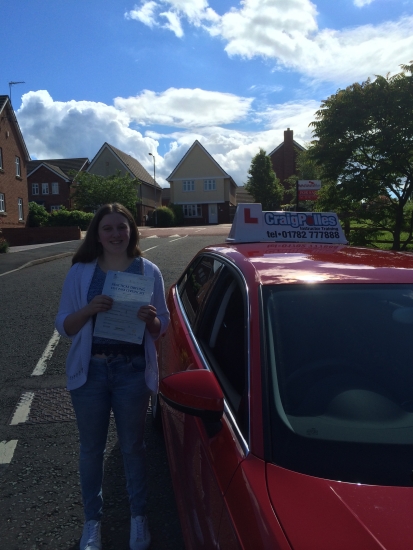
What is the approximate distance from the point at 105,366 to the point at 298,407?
40.6 inches

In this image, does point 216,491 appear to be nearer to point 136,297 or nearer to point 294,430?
point 294,430

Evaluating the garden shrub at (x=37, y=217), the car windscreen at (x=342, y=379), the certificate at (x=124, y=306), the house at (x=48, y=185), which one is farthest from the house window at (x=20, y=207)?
the car windscreen at (x=342, y=379)

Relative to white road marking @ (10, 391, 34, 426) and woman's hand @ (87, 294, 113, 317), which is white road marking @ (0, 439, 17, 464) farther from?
woman's hand @ (87, 294, 113, 317)

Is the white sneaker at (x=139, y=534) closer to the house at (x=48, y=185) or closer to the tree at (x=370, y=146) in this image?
the tree at (x=370, y=146)

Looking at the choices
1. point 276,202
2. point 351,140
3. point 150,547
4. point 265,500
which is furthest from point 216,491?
point 276,202

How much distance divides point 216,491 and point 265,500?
0.31 metres

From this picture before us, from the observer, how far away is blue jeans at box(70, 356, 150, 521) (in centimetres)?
253

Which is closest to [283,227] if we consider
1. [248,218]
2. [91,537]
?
[248,218]

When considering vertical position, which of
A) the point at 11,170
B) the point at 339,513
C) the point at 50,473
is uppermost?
the point at 11,170

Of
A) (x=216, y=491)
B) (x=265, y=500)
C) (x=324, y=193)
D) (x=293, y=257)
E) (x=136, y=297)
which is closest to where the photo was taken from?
(x=265, y=500)

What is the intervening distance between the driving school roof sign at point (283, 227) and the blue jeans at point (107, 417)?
65.4 inches

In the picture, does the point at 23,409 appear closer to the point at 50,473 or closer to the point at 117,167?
the point at 50,473

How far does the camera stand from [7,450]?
3.73 meters

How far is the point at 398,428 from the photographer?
188 cm
